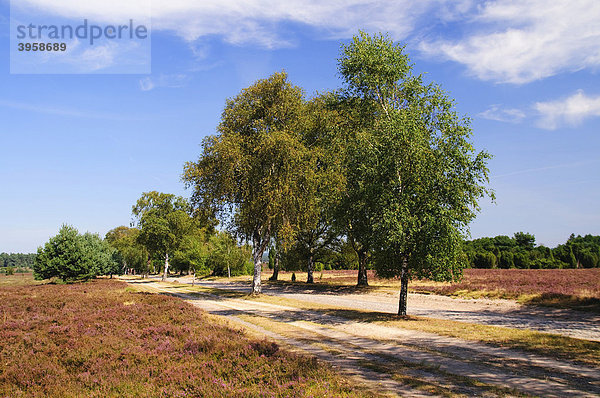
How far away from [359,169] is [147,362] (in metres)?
13.9

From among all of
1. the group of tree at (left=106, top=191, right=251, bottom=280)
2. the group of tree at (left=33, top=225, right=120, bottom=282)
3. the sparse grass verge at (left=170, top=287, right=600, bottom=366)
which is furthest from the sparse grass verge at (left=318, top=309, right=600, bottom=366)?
the group of tree at (left=106, top=191, right=251, bottom=280)

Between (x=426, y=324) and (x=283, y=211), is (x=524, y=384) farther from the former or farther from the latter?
(x=283, y=211)

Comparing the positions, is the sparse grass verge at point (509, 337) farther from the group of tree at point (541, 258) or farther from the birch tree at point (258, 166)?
the group of tree at point (541, 258)

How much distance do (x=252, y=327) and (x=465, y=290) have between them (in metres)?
24.8

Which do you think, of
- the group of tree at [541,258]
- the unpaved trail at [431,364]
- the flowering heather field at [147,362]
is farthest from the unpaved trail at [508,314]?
the group of tree at [541,258]

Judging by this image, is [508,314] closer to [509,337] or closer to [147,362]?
[509,337]

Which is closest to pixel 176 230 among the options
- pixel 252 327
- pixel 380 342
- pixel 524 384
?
pixel 252 327

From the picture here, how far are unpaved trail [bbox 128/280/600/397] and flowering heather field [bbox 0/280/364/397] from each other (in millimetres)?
1828

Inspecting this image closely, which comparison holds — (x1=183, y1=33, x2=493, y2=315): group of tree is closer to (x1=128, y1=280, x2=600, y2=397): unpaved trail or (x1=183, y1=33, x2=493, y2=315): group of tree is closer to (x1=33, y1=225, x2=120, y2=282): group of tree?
(x1=128, y1=280, x2=600, y2=397): unpaved trail

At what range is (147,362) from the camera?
9.88 m

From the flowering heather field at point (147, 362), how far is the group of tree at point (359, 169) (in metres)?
10.2

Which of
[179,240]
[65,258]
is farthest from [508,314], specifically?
[179,240]

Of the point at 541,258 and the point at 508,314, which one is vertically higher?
the point at 508,314

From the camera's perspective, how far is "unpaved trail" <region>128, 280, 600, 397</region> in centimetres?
862
